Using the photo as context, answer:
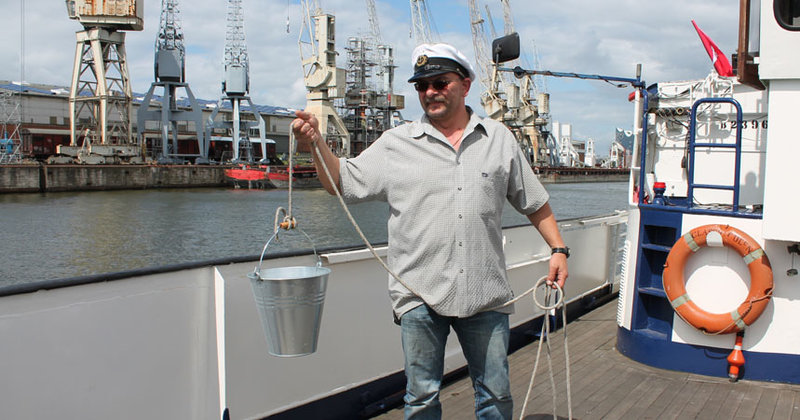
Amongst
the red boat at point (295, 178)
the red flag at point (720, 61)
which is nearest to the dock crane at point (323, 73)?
the red boat at point (295, 178)

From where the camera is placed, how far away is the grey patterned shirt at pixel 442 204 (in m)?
2.31

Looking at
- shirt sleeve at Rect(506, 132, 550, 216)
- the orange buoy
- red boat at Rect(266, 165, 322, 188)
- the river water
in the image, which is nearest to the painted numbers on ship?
the orange buoy

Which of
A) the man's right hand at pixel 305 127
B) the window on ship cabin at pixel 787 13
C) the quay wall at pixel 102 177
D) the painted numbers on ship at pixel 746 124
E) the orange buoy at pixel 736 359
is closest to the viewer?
the man's right hand at pixel 305 127

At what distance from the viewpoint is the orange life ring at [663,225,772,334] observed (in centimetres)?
407

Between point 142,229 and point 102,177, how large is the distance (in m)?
22.2

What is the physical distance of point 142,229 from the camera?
25.3 m

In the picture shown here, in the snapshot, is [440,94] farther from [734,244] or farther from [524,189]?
[734,244]

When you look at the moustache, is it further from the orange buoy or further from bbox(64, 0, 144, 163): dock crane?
bbox(64, 0, 144, 163): dock crane

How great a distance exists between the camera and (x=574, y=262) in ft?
20.7

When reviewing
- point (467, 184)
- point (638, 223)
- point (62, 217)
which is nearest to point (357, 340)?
point (467, 184)

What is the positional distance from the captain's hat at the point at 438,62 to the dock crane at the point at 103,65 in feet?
170

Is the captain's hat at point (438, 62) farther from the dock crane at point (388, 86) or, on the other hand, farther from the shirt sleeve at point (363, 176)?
the dock crane at point (388, 86)

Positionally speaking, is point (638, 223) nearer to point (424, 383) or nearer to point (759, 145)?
point (759, 145)

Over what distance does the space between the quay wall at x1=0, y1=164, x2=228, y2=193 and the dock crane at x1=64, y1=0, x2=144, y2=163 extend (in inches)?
164
